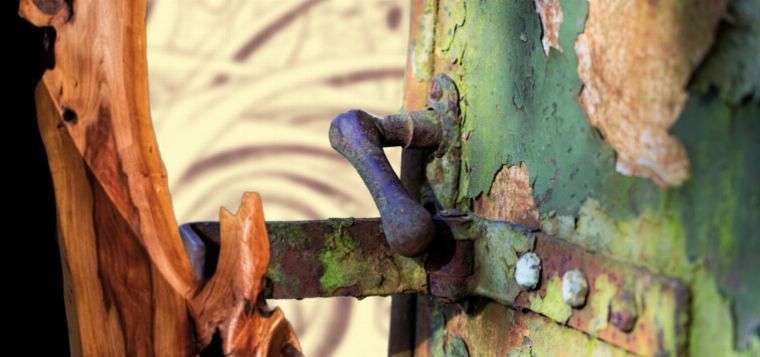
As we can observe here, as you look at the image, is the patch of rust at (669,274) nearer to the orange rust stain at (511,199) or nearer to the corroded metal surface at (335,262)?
the orange rust stain at (511,199)

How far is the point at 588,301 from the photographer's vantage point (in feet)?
2.55

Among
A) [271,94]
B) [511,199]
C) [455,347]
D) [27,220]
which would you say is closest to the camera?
[27,220]

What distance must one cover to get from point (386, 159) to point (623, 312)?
29 cm

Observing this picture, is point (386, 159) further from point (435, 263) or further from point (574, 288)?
point (574, 288)

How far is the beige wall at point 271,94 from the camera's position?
219 cm

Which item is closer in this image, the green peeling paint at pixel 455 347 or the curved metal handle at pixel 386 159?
the curved metal handle at pixel 386 159

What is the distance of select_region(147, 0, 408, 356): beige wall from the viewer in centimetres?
219

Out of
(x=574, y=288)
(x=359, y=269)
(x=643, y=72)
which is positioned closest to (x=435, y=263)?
(x=359, y=269)

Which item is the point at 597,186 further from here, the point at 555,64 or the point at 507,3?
the point at 507,3

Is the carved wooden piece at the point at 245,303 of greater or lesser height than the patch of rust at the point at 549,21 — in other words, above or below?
below

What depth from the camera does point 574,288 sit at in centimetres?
78

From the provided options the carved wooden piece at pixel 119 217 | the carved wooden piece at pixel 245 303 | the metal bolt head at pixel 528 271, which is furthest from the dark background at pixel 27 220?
the metal bolt head at pixel 528 271

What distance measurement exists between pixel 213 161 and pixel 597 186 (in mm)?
1530

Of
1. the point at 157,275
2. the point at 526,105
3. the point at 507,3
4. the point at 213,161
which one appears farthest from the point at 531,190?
the point at 213,161
